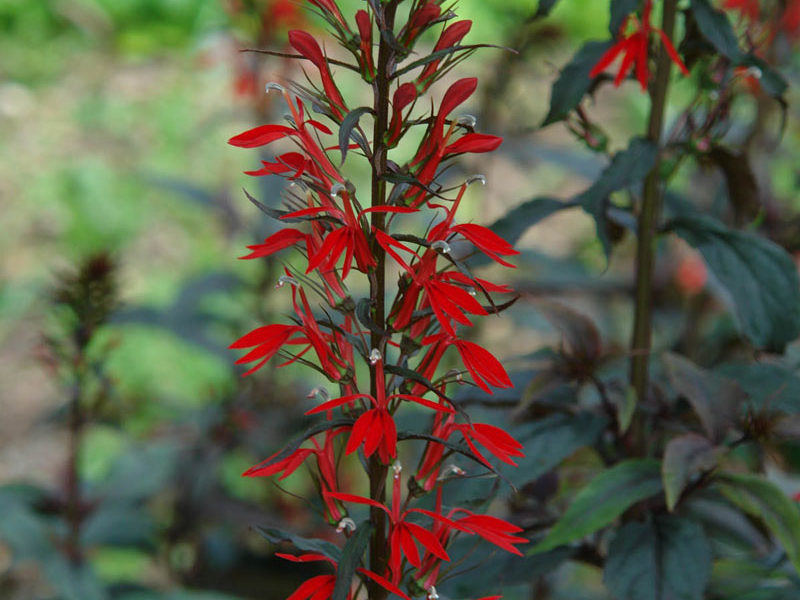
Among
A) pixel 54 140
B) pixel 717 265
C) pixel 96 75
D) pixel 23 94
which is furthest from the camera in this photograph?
pixel 96 75

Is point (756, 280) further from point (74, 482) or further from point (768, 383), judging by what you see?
point (74, 482)

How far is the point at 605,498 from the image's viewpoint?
955mm

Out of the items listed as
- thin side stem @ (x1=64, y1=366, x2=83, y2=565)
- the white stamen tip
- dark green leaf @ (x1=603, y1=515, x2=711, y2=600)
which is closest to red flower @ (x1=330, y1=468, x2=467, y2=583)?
the white stamen tip

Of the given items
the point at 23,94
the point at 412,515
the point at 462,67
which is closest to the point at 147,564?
the point at 412,515

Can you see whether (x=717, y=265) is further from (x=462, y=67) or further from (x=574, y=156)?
(x=462, y=67)

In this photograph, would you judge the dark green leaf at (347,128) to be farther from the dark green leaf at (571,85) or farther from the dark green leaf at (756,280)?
the dark green leaf at (756,280)

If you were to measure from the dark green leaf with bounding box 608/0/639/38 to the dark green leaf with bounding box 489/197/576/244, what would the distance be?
211mm

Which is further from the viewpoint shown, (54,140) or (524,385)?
(54,140)

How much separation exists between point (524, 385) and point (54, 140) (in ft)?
11.5

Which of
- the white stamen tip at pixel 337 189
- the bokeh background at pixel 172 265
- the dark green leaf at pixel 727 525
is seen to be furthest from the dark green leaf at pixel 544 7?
the dark green leaf at pixel 727 525

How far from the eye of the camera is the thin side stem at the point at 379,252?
648 millimetres

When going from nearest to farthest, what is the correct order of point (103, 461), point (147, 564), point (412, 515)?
point (412, 515) < point (147, 564) < point (103, 461)

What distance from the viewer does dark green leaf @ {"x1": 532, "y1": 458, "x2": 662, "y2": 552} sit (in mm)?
929

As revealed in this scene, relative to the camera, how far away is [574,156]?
6.04 ft
